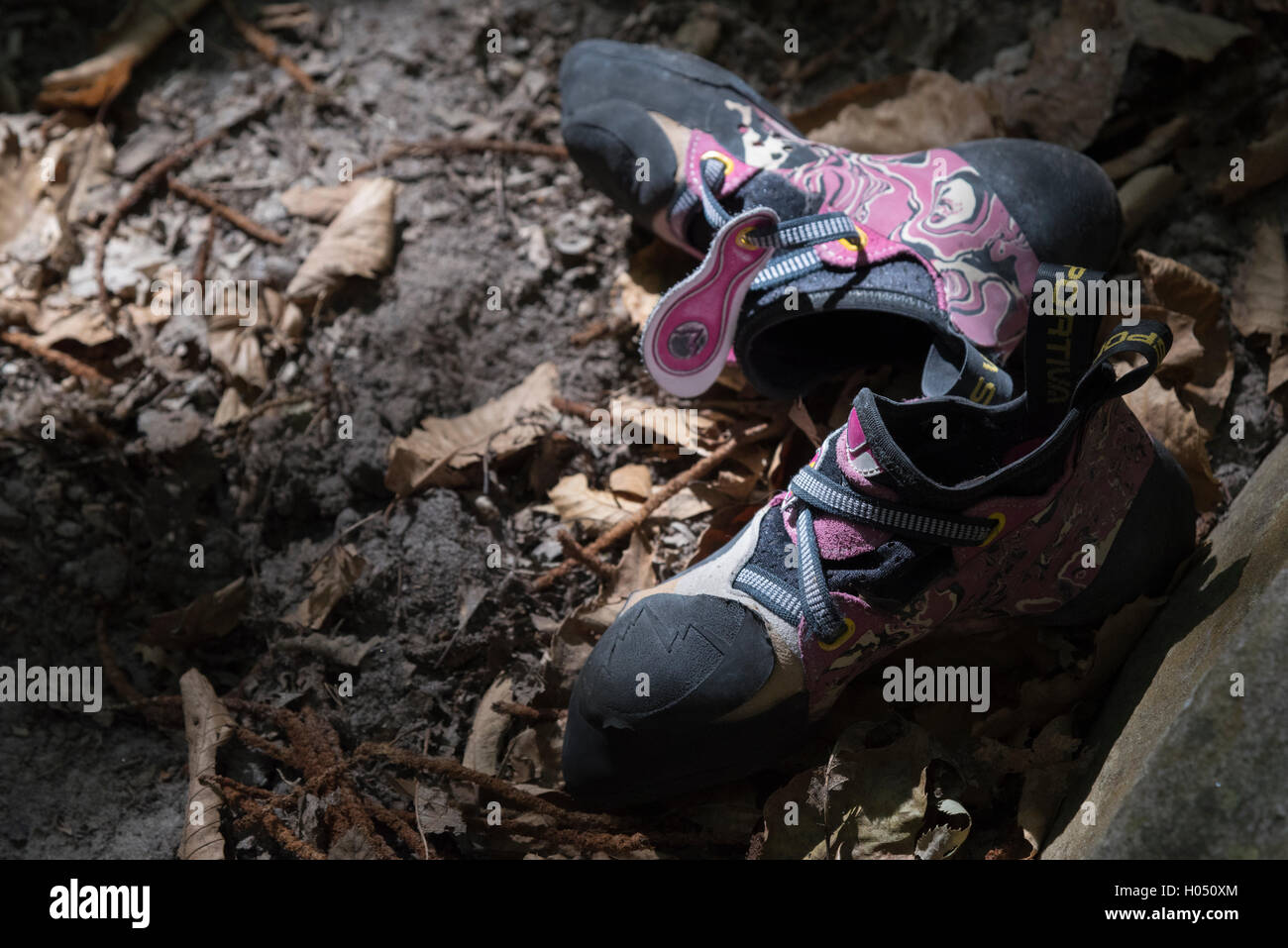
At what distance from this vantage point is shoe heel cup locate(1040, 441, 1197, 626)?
1314 mm

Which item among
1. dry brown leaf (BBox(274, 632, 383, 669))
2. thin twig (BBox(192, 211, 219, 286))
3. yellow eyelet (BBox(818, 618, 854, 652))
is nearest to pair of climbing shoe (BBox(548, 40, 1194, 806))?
yellow eyelet (BBox(818, 618, 854, 652))

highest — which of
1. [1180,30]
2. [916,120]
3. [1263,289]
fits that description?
[1180,30]

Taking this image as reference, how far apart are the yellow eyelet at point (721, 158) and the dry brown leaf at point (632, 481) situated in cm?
51

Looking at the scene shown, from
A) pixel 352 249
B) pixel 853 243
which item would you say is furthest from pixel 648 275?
pixel 352 249

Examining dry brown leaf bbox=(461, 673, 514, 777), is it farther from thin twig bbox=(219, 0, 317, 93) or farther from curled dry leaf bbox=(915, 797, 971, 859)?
thin twig bbox=(219, 0, 317, 93)

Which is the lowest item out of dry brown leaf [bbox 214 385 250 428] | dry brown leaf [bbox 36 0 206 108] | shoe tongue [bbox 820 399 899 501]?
shoe tongue [bbox 820 399 899 501]

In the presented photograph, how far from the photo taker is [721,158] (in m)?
1.68

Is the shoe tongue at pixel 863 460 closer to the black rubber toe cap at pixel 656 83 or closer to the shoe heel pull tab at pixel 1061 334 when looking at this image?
the shoe heel pull tab at pixel 1061 334

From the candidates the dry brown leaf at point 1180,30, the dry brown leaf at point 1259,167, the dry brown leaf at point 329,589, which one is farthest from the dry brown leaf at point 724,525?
the dry brown leaf at point 1180,30

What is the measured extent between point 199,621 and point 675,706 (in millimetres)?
764

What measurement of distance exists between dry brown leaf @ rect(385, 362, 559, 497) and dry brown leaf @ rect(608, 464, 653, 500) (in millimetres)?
143

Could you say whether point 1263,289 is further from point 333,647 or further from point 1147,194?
point 333,647
